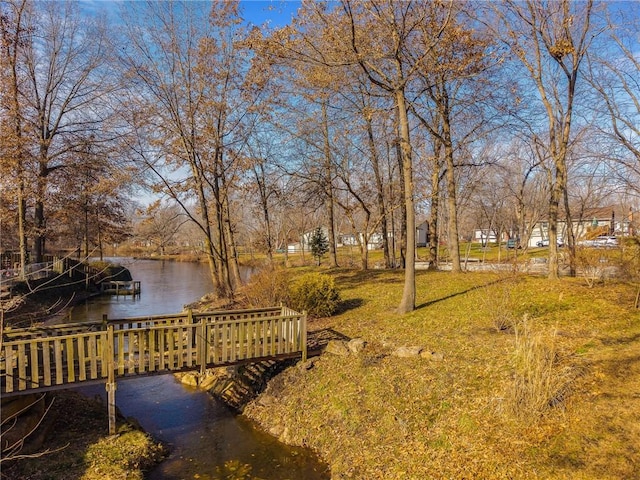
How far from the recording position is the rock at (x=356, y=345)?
8.81 meters

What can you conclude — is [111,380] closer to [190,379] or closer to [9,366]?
[9,366]

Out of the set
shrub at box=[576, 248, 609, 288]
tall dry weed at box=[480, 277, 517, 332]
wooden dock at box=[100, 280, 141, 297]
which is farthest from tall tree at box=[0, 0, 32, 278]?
shrub at box=[576, 248, 609, 288]

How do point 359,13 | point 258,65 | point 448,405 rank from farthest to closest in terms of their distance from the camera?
point 258,65, point 359,13, point 448,405

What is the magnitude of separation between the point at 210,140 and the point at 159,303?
1150 cm

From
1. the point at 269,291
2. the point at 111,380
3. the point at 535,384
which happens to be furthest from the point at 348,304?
the point at 535,384

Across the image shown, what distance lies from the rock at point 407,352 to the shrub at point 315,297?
3986mm

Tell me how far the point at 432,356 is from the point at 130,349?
18.0 feet

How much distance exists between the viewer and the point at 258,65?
1412 centimetres

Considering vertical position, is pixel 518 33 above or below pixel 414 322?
above

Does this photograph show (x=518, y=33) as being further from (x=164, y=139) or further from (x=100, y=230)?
(x=100, y=230)

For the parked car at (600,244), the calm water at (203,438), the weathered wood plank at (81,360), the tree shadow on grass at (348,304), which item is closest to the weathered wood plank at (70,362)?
the weathered wood plank at (81,360)

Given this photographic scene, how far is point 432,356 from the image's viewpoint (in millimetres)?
7965

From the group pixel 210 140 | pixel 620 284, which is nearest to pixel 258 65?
pixel 210 140

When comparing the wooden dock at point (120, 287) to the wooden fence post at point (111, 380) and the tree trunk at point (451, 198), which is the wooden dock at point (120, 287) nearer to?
the tree trunk at point (451, 198)
